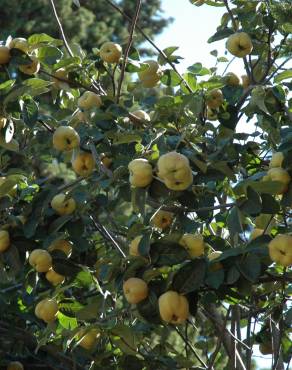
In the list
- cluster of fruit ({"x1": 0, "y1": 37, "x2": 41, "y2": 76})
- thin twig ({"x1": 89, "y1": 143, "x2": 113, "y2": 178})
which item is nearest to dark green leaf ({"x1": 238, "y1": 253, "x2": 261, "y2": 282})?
thin twig ({"x1": 89, "y1": 143, "x2": 113, "y2": 178})

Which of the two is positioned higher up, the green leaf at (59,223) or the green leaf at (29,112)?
the green leaf at (29,112)

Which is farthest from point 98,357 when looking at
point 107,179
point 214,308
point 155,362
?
point 107,179

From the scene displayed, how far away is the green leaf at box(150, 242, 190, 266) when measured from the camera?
257 centimetres

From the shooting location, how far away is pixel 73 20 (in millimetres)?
11914

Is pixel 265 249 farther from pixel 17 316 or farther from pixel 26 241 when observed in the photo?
pixel 17 316

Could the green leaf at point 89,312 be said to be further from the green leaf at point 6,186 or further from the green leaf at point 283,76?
the green leaf at point 283,76

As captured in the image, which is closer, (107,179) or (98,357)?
(107,179)

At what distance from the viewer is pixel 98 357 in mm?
3166

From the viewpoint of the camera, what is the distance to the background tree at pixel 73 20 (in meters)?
11.5

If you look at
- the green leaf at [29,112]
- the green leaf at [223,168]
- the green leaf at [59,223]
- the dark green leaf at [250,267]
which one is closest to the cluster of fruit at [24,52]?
the green leaf at [29,112]

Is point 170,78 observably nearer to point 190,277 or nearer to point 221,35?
point 221,35

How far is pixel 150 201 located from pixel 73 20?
9.49 m

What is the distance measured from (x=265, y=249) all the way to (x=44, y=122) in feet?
3.61

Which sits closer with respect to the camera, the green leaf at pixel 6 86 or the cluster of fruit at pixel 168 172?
the cluster of fruit at pixel 168 172
